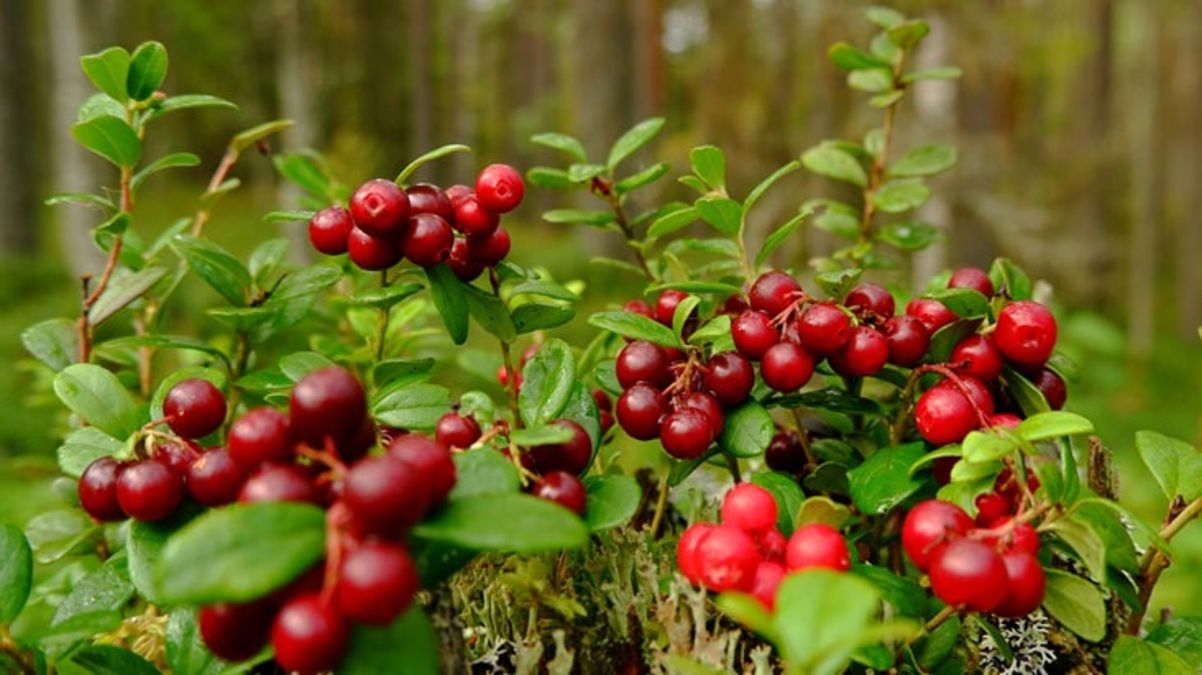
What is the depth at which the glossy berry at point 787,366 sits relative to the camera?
68 cm

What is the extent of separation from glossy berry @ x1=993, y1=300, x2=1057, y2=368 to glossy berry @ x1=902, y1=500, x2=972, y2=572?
6.6 inches

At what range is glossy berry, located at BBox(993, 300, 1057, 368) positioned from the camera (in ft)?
2.25

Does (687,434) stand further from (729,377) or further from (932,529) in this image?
(932,529)

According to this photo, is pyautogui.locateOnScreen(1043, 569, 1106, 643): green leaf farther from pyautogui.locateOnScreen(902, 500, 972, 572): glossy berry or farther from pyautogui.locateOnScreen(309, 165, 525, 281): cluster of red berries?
pyautogui.locateOnScreen(309, 165, 525, 281): cluster of red berries

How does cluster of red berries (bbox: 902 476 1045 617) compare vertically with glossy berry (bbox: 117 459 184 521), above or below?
below

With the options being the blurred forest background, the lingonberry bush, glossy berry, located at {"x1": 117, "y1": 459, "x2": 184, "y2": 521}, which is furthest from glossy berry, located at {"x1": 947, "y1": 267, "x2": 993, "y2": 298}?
the blurred forest background

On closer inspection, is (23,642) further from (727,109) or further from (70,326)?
(727,109)

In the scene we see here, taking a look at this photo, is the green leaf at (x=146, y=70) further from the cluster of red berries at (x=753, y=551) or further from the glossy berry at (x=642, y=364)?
the cluster of red berries at (x=753, y=551)

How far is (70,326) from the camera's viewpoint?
93 cm

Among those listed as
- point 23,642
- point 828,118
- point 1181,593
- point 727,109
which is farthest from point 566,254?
point 23,642

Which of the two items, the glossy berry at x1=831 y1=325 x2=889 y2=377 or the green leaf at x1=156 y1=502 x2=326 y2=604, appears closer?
the green leaf at x1=156 y1=502 x2=326 y2=604

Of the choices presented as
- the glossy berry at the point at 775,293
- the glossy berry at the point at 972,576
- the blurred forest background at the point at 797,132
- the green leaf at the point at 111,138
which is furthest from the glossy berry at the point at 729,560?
the blurred forest background at the point at 797,132

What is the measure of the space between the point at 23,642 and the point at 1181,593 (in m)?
3.00

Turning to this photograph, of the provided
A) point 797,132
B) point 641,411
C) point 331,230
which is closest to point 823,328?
Answer: point 641,411
